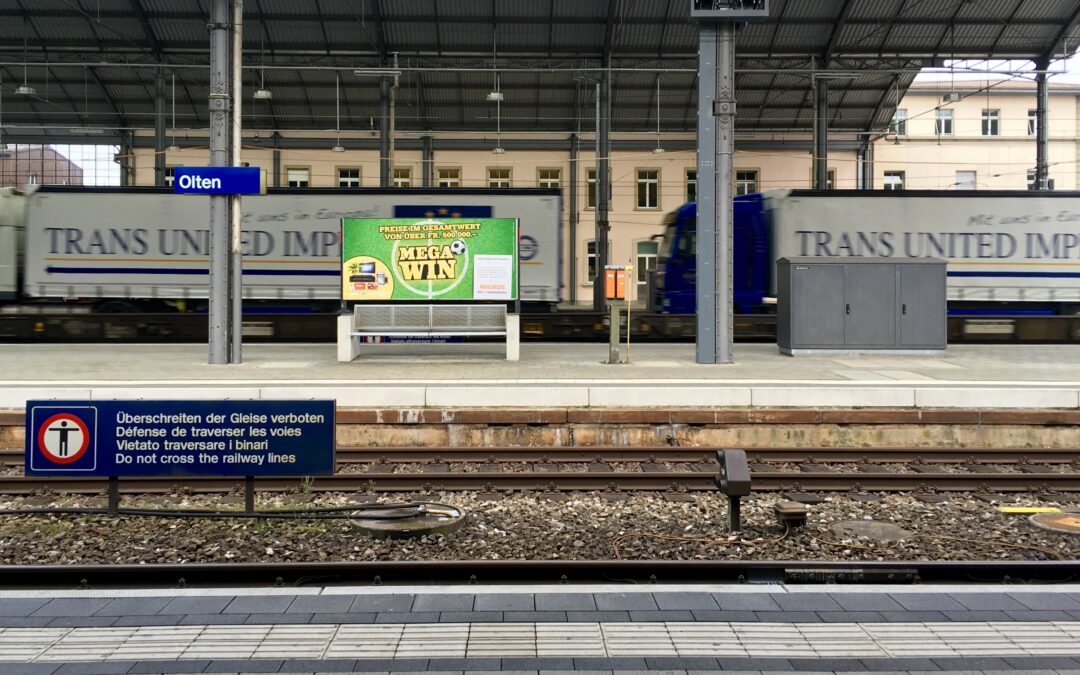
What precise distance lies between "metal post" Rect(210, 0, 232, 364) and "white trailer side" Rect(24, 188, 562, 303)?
690cm

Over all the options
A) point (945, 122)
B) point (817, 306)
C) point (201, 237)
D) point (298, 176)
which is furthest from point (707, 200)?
point (945, 122)

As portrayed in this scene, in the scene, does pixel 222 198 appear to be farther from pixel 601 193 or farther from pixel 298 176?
pixel 298 176

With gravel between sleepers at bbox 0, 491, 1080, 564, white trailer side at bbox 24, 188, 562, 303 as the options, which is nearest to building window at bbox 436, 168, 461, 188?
white trailer side at bbox 24, 188, 562, 303

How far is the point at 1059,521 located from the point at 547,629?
198 inches

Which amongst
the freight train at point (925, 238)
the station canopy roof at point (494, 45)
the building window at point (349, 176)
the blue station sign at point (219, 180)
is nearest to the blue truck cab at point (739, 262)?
the freight train at point (925, 238)

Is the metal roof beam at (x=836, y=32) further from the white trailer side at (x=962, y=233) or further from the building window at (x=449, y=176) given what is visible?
the building window at (x=449, y=176)

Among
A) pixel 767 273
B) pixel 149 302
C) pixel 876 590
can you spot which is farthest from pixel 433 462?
pixel 149 302

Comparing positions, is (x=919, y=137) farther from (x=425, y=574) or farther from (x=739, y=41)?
(x=425, y=574)

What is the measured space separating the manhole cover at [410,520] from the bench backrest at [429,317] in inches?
322

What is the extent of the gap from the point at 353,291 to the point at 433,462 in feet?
19.9

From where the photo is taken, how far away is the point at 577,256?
3712 cm

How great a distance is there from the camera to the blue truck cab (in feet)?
71.7

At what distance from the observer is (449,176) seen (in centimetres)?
3722

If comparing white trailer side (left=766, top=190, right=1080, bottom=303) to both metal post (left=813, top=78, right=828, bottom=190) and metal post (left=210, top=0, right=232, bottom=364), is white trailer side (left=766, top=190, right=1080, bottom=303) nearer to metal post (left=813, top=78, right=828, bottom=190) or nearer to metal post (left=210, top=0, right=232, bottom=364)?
metal post (left=813, top=78, right=828, bottom=190)
